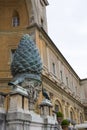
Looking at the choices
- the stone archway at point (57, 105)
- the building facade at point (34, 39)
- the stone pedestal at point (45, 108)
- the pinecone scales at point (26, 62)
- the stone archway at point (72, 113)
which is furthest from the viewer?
the stone archway at point (72, 113)

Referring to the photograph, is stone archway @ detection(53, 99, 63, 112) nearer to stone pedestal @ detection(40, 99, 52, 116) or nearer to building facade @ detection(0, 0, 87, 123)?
building facade @ detection(0, 0, 87, 123)

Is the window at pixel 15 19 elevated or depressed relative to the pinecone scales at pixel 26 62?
elevated

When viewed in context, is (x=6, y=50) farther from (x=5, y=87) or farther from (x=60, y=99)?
(x=60, y=99)

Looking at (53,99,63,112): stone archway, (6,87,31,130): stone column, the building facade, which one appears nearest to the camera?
(6,87,31,130): stone column

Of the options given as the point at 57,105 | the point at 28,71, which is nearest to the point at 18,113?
the point at 28,71

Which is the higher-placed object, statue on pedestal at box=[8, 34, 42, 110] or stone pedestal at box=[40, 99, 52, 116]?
statue on pedestal at box=[8, 34, 42, 110]

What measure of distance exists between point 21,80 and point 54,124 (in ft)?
6.02

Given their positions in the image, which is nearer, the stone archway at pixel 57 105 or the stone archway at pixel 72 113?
the stone archway at pixel 57 105

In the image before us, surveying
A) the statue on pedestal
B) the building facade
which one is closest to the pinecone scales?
the statue on pedestal

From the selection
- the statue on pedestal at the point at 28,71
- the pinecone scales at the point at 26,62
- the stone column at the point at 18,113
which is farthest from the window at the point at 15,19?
the stone column at the point at 18,113

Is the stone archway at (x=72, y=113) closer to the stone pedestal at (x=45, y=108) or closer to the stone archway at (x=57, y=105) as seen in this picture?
the stone archway at (x=57, y=105)

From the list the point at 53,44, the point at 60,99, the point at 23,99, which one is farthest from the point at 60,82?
the point at 23,99

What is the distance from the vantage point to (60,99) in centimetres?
2198

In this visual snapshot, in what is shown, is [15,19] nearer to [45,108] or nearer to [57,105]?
[57,105]
